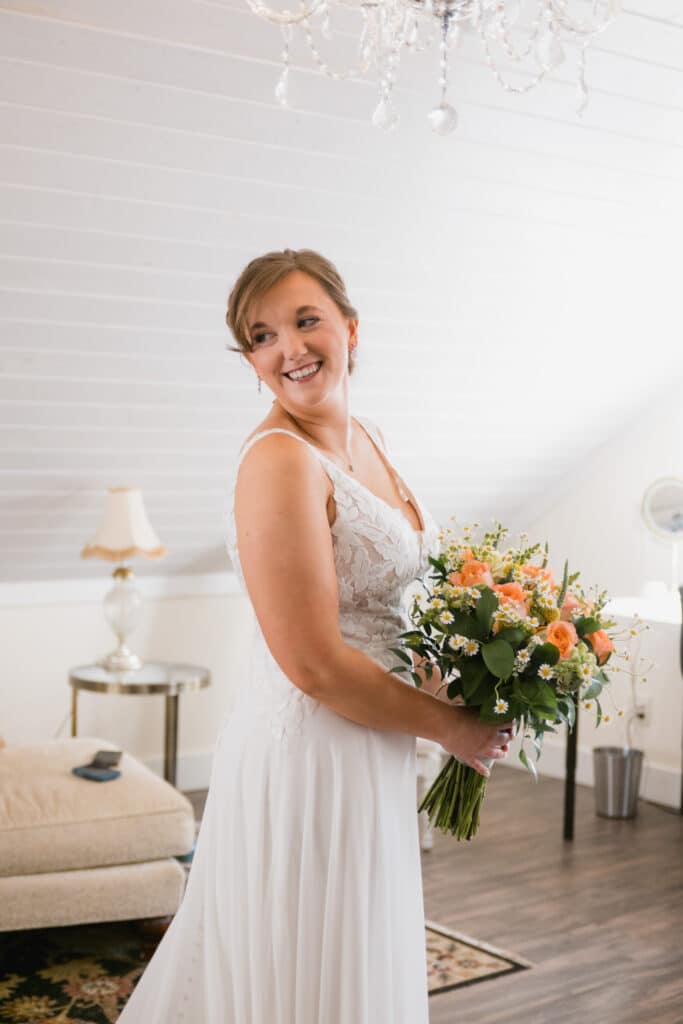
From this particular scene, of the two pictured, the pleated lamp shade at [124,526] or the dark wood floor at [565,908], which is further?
the pleated lamp shade at [124,526]

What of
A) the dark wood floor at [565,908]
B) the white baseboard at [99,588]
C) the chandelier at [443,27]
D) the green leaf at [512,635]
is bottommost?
the dark wood floor at [565,908]

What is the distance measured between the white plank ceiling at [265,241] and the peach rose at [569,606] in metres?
1.72

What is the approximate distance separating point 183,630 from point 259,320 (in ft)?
12.0

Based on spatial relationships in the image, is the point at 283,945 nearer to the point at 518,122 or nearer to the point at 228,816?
the point at 228,816

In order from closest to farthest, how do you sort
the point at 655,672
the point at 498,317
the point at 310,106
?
the point at 310,106, the point at 498,317, the point at 655,672

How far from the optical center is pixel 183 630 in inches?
212

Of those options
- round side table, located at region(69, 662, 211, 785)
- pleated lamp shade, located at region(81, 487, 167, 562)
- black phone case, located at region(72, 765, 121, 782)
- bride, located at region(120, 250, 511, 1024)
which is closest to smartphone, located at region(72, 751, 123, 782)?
black phone case, located at region(72, 765, 121, 782)

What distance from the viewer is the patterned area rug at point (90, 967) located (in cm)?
308

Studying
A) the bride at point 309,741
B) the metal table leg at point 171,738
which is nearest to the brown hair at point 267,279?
the bride at point 309,741

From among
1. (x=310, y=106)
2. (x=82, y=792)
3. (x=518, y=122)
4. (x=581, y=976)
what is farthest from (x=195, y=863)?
(x=518, y=122)

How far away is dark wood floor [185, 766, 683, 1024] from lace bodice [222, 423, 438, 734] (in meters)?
1.61

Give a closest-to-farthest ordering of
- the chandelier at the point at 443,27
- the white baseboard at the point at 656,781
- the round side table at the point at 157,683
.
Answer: the chandelier at the point at 443,27
the round side table at the point at 157,683
the white baseboard at the point at 656,781

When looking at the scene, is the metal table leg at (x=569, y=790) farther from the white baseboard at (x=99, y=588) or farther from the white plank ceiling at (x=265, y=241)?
the white baseboard at (x=99, y=588)

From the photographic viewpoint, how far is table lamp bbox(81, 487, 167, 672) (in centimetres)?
448
